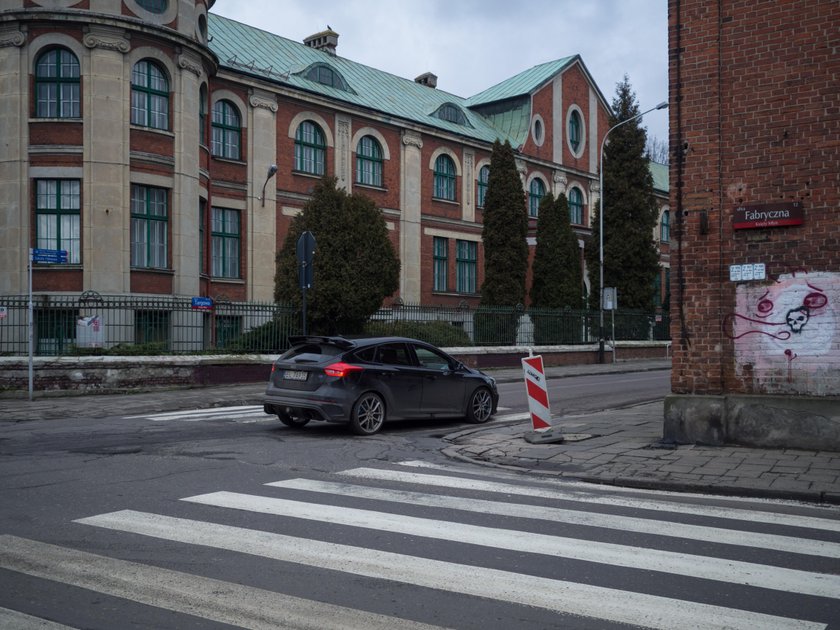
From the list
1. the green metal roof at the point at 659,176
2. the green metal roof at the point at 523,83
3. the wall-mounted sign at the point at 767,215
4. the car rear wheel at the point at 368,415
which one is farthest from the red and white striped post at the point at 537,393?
the green metal roof at the point at 659,176

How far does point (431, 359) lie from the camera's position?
13375 millimetres

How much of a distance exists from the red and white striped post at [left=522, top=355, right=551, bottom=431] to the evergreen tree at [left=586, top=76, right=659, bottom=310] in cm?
3116

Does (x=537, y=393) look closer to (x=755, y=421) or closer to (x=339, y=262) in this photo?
(x=755, y=421)

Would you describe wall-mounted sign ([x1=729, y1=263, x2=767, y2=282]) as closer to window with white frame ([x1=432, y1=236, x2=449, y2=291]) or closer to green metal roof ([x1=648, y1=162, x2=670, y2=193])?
window with white frame ([x1=432, y1=236, x2=449, y2=291])

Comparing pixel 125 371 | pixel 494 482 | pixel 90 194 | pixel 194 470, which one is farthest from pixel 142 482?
pixel 90 194

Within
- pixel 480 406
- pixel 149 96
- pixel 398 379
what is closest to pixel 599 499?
pixel 398 379

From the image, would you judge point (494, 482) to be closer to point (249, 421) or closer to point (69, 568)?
point (69, 568)

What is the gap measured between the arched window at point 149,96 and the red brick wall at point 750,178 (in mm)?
18756

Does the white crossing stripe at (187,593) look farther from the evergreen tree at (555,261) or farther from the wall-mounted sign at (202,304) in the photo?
the evergreen tree at (555,261)

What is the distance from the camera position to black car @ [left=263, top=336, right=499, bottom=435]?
1194 centimetres

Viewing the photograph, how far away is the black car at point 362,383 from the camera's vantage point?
11.9 meters

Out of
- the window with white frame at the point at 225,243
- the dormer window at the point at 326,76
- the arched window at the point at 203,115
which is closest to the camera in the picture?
the arched window at the point at 203,115

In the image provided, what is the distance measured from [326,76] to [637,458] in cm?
2977

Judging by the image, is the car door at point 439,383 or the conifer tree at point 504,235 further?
the conifer tree at point 504,235
